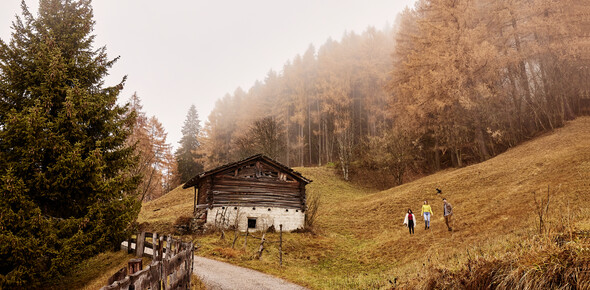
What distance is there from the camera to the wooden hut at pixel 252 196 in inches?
891

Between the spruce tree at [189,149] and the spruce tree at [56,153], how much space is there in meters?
40.4

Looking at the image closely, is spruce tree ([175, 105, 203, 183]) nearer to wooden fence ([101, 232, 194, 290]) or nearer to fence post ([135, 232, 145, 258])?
fence post ([135, 232, 145, 258])

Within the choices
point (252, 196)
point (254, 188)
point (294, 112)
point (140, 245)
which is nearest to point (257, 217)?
point (252, 196)

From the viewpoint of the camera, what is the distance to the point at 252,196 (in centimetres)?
2347

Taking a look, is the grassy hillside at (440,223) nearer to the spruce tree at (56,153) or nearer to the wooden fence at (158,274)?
the wooden fence at (158,274)

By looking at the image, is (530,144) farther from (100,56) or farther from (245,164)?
(100,56)

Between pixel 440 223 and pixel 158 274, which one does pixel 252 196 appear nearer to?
pixel 440 223

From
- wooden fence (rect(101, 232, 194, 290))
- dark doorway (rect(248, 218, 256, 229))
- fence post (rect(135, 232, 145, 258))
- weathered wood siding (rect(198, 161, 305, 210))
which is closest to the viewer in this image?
wooden fence (rect(101, 232, 194, 290))

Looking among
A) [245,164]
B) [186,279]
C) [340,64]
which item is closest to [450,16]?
[340,64]

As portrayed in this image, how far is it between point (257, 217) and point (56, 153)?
14.4 meters

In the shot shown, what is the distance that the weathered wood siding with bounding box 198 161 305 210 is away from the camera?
22.9 m

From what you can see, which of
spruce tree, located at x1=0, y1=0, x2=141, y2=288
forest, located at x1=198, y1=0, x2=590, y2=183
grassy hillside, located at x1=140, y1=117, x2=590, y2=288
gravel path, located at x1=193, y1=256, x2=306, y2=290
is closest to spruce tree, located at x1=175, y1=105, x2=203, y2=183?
forest, located at x1=198, y1=0, x2=590, y2=183

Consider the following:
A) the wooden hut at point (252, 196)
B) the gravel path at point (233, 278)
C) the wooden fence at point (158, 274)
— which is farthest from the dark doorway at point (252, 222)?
the wooden fence at point (158, 274)

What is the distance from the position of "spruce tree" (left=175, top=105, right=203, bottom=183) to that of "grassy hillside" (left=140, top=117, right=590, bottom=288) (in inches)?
902
